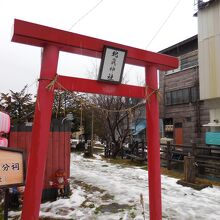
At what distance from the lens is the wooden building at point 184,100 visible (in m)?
19.4

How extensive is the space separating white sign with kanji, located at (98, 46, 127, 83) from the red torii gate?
95 millimetres

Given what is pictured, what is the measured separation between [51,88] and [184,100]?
17897 mm

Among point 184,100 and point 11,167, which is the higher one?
point 184,100

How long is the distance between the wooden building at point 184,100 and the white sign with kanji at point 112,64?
1546cm

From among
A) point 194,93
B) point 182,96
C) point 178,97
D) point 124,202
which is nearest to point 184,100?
point 182,96

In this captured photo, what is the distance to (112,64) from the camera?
461cm

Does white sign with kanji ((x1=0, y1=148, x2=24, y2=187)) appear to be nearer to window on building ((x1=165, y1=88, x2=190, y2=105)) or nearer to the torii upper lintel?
the torii upper lintel

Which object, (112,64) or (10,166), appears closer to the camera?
(10,166)

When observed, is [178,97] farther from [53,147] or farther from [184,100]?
[53,147]

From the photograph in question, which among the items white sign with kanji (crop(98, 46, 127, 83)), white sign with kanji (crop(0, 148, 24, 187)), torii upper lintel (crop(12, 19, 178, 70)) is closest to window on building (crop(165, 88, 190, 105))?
torii upper lintel (crop(12, 19, 178, 70))

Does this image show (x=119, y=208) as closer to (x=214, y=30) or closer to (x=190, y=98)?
(x=214, y=30)

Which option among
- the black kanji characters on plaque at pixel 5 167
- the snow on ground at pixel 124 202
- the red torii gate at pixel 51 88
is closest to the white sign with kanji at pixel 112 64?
the red torii gate at pixel 51 88

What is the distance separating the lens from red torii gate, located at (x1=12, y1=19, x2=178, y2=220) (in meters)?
3.97

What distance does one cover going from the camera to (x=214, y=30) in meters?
14.9
